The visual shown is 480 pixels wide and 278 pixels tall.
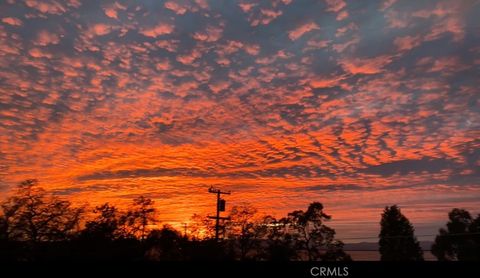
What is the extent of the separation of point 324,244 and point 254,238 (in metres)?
12.3

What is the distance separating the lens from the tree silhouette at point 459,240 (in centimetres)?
4866

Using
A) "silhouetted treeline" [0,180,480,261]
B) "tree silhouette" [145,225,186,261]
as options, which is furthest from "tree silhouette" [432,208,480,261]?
"tree silhouette" [145,225,186,261]

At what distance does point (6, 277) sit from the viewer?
7.39m

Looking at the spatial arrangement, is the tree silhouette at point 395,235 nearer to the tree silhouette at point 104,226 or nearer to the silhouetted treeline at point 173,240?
the silhouetted treeline at point 173,240

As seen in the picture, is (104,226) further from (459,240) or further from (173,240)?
(459,240)

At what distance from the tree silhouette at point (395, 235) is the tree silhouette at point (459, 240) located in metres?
4.13

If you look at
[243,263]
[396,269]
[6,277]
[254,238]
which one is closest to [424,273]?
[396,269]

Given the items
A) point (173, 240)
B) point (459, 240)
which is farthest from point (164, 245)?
point (459, 240)

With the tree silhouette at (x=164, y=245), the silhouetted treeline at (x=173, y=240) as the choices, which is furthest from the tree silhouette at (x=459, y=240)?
the tree silhouette at (x=164, y=245)

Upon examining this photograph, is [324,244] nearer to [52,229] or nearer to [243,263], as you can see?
[52,229]

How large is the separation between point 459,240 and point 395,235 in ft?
59.0

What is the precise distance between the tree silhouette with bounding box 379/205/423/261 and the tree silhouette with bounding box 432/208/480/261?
13.6 ft

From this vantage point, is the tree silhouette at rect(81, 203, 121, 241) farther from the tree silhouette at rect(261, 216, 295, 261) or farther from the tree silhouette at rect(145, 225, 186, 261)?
the tree silhouette at rect(261, 216, 295, 261)

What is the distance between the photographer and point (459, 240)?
53.6 meters
